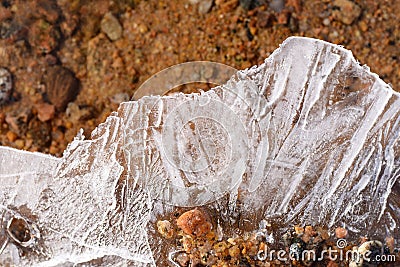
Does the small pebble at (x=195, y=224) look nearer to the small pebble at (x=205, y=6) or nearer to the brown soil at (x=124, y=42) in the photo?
the brown soil at (x=124, y=42)

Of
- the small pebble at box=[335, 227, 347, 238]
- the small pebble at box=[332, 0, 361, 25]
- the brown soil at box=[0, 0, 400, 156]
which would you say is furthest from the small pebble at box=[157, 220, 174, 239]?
the small pebble at box=[332, 0, 361, 25]

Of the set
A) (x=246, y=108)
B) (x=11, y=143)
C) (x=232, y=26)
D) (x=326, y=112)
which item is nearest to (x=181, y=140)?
(x=246, y=108)

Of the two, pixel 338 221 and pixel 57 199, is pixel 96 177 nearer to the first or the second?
pixel 57 199

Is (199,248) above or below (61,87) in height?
below

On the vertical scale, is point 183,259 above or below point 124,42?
below
